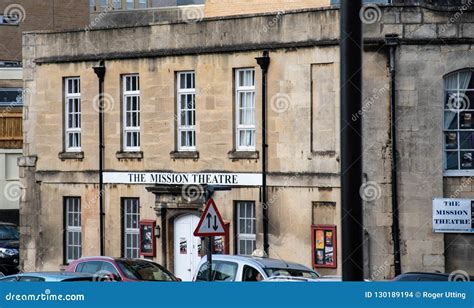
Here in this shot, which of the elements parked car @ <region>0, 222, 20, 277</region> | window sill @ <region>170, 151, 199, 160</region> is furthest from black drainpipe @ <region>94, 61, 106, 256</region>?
parked car @ <region>0, 222, 20, 277</region>

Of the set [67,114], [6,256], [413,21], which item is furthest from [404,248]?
[6,256]

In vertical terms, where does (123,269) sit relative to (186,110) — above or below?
below

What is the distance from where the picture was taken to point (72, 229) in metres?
40.9

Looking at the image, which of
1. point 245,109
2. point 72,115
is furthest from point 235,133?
point 72,115

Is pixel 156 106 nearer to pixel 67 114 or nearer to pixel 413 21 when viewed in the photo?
pixel 67 114

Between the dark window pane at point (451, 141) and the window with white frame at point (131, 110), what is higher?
the window with white frame at point (131, 110)

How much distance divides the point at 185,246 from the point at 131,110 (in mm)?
4589

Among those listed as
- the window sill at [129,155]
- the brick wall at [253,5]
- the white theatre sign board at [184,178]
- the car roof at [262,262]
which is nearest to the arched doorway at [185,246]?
the white theatre sign board at [184,178]

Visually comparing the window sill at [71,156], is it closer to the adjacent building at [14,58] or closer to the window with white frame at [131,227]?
the window with white frame at [131,227]

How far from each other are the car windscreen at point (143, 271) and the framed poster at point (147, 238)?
807 centimetres

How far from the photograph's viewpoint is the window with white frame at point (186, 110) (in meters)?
38.1

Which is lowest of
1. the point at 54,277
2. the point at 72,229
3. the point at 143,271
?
the point at 143,271

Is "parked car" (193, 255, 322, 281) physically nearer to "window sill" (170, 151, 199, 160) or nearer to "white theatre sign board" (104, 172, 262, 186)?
"white theatre sign board" (104, 172, 262, 186)

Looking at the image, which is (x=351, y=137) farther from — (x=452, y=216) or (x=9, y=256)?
(x=9, y=256)
